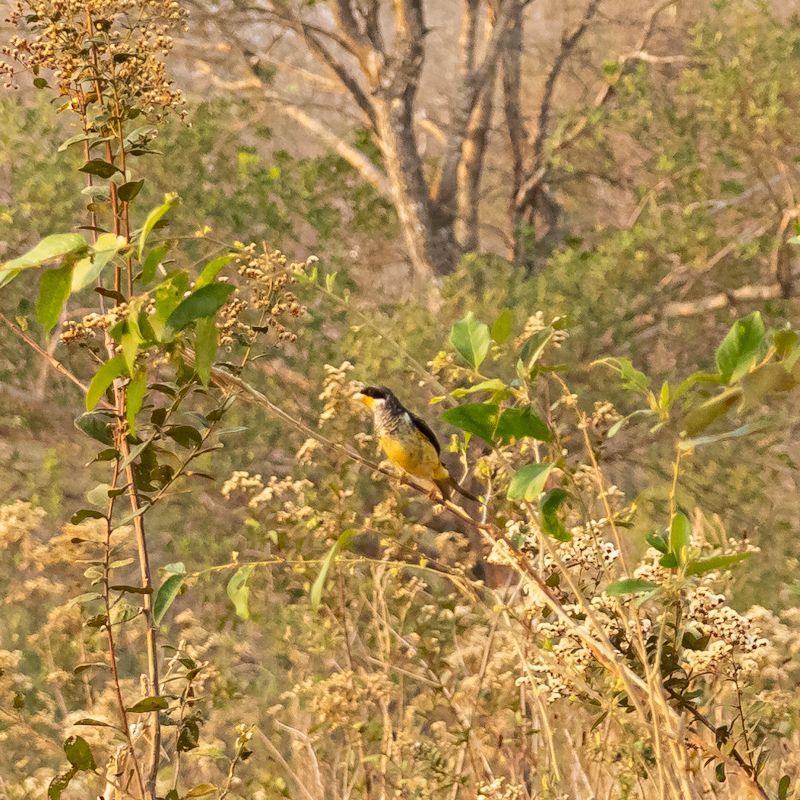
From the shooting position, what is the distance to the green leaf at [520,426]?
3.35 ft

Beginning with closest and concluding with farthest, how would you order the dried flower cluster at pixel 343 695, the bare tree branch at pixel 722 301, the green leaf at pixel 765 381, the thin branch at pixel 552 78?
the green leaf at pixel 765 381 < the dried flower cluster at pixel 343 695 < the bare tree branch at pixel 722 301 < the thin branch at pixel 552 78

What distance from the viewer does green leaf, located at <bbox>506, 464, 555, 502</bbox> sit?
95 cm

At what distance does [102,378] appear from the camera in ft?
3.17

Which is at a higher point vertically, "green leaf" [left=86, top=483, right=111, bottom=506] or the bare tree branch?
"green leaf" [left=86, top=483, right=111, bottom=506]

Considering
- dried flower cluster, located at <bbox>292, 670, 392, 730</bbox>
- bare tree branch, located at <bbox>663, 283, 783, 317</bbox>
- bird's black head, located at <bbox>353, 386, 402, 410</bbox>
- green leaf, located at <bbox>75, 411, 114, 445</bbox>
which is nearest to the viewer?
green leaf, located at <bbox>75, 411, 114, 445</bbox>

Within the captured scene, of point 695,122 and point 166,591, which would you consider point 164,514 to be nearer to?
point 695,122

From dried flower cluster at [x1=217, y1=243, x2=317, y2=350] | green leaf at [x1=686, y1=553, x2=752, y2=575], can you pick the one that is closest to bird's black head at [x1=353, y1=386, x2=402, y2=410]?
dried flower cluster at [x1=217, y1=243, x2=317, y2=350]

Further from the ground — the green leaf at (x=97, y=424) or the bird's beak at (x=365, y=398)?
the green leaf at (x=97, y=424)

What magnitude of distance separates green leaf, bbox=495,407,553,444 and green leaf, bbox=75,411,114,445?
0.44m

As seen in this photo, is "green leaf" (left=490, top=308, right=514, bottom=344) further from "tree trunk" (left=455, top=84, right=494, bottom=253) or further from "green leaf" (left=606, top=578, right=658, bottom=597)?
"tree trunk" (left=455, top=84, right=494, bottom=253)

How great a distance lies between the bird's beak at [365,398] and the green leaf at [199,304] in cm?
135

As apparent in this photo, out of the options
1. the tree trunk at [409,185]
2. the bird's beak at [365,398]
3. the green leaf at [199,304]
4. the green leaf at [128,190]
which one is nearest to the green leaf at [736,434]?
the green leaf at [199,304]

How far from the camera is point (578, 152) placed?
802 centimetres

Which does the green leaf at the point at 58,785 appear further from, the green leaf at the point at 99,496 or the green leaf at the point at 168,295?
the green leaf at the point at 168,295
